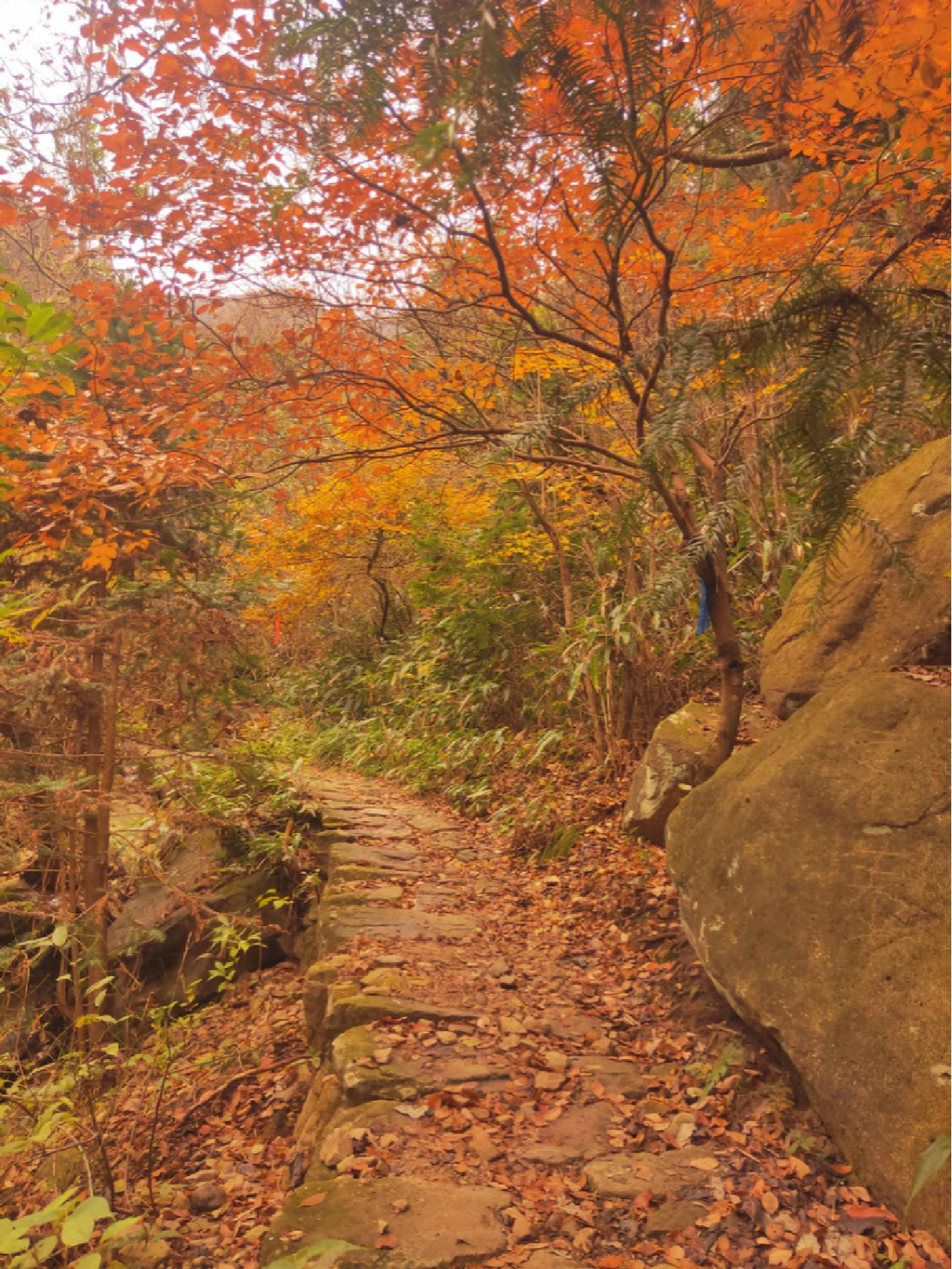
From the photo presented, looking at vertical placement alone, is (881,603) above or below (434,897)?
above

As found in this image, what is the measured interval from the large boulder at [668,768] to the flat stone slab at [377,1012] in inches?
83.3

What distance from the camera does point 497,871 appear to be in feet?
22.7

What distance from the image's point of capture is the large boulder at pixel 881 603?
164 inches

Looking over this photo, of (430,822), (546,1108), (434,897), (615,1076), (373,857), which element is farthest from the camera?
(430,822)

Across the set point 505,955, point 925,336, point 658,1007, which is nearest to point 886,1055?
point 658,1007

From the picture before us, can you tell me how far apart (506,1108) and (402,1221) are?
92 cm

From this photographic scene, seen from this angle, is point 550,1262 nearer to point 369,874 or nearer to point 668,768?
point 668,768

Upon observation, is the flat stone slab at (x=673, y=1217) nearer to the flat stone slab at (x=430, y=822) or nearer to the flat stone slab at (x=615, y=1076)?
the flat stone slab at (x=615, y=1076)

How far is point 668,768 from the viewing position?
5.74m

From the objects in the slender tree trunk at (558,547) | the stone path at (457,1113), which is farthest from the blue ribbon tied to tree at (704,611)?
the slender tree trunk at (558,547)

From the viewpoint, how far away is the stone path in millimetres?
2695

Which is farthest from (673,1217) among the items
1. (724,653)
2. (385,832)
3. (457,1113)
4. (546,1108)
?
(385,832)

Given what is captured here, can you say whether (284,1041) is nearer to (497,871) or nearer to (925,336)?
(497,871)

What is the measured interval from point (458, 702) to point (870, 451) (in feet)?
26.9
